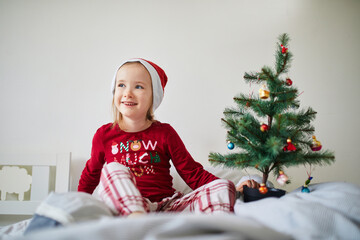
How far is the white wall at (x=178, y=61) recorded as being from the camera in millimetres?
1394

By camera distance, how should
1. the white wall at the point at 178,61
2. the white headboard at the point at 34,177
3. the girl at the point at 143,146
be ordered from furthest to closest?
the white wall at the point at 178,61 < the white headboard at the point at 34,177 < the girl at the point at 143,146

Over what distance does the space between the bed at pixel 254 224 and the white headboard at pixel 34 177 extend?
A: 0.47 metres

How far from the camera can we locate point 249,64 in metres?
1.42

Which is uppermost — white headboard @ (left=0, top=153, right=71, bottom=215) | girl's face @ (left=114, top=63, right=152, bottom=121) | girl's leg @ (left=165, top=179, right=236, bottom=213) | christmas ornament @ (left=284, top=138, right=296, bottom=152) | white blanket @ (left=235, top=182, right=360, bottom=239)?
girl's face @ (left=114, top=63, right=152, bottom=121)

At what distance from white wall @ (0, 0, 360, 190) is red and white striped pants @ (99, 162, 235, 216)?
57 centimetres

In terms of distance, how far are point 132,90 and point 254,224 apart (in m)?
0.72

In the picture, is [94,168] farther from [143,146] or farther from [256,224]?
[256,224]

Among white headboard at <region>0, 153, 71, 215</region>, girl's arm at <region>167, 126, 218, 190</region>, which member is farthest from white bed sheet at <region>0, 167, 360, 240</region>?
white headboard at <region>0, 153, 71, 215</region>

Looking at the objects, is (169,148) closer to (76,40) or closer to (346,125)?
(76,40)

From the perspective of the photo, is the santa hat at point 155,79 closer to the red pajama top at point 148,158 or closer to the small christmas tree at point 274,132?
the red pajama top at point 148,158

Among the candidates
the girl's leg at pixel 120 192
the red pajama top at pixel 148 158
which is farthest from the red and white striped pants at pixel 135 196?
the red pajama top at pixel 148 158

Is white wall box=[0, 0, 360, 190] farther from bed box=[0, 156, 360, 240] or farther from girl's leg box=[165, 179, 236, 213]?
bed box=[0, 156, 360, 240]

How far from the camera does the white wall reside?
1394mm

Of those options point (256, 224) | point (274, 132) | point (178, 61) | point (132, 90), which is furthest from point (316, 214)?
Result: point (178, 61)
